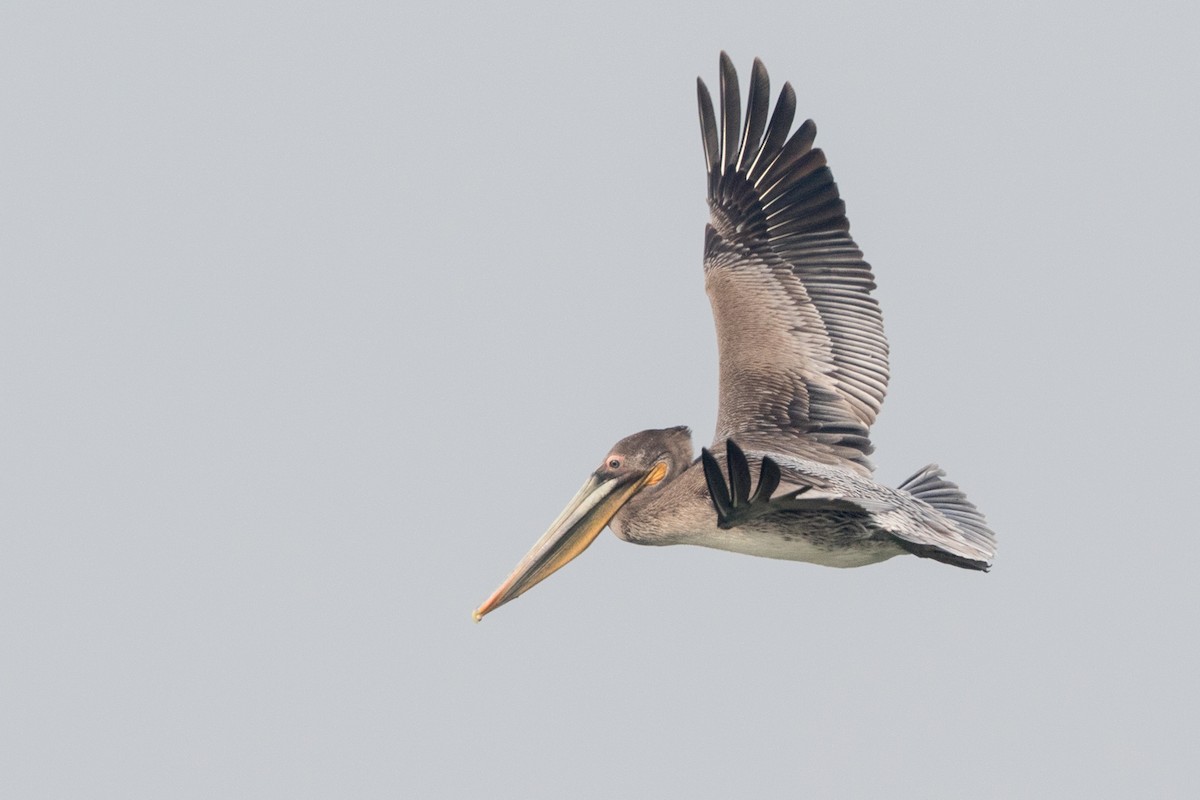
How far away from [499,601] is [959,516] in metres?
2.38

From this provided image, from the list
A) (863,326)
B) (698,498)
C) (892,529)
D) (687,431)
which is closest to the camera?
(892,529)

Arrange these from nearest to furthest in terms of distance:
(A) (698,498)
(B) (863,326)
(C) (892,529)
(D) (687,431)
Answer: (C) (892,529), (A) (698,498), (D) (687,431), (B) (863,326)

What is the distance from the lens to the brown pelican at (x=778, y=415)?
8688mm

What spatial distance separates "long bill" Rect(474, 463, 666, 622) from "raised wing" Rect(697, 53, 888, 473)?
636 millimetres

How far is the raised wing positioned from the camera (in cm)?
998

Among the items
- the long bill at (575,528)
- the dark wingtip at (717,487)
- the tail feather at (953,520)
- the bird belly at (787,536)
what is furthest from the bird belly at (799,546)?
the dark wingtip at (717,487)

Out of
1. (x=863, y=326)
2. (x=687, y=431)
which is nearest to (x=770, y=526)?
(x=687, y=431)

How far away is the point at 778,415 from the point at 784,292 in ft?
3.10

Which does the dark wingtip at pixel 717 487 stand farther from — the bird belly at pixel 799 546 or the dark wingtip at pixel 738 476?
the bird belly at pixel 799 546

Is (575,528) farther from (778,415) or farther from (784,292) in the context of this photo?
(784,292)

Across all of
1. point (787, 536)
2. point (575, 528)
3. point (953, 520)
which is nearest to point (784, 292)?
point (953, 520)

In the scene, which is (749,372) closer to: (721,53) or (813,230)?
(813,230)

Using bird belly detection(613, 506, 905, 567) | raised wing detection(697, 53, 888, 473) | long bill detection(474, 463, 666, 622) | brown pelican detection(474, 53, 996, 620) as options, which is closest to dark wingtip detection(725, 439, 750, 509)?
brown pelican detection(474, 53, 996, 620)

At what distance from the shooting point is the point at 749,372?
1020 cm
